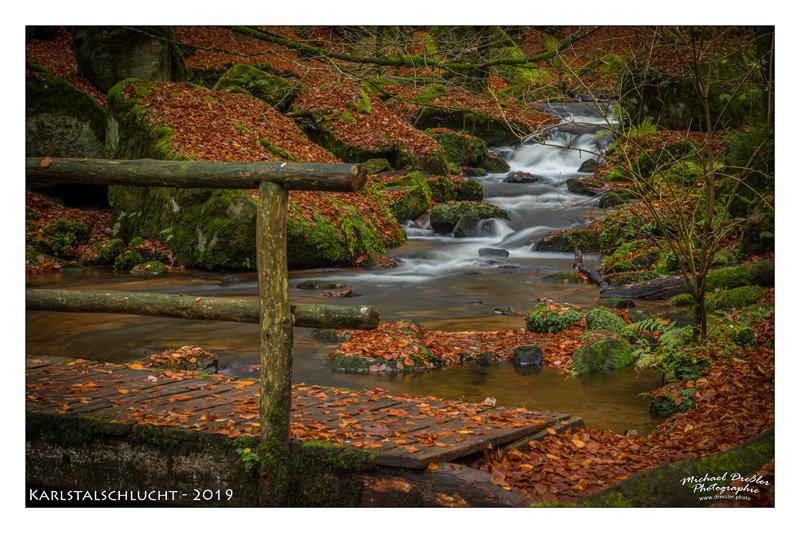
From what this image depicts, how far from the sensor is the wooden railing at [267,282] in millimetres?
5109

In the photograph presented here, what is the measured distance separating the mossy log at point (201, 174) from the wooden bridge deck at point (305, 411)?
66.6 inches

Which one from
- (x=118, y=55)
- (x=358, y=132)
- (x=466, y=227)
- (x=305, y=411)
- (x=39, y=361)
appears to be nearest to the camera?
(x=305, y=411)

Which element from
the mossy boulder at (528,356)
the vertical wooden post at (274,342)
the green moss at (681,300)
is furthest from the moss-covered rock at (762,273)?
the vertical wooden post at (274,342)

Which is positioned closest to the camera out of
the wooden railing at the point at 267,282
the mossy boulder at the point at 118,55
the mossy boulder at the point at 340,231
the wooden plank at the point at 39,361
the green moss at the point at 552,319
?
the wooden railing at the point at 267,282

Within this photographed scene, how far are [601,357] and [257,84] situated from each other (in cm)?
1668

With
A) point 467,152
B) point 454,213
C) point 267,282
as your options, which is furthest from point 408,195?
point 267,282

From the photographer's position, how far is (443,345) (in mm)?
10094

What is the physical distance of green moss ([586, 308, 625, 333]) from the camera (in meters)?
10.5

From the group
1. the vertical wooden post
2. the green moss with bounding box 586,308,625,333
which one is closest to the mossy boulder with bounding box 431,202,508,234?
the green moss with bounding box 586,308,625,333

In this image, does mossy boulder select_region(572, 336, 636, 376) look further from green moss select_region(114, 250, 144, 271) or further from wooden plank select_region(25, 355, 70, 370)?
green moss select_region(114, 250, 144, 271)

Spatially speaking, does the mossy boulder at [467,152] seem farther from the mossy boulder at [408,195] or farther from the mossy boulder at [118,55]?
the mossy boulder at [118,55]

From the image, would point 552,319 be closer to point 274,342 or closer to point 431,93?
point 274,342

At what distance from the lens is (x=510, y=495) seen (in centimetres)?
489

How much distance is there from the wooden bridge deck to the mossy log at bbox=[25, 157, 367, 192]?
1.69m
